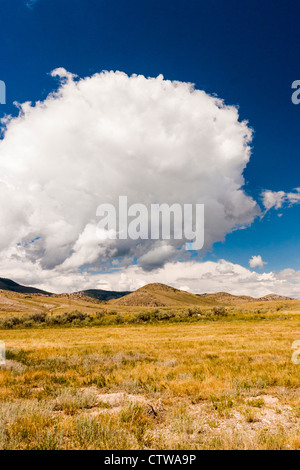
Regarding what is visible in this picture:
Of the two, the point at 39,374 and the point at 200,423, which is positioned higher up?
the point at 200,423

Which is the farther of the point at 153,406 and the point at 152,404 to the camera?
the point at 152,404

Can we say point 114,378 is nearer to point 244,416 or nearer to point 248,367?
point 244,416

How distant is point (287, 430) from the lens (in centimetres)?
579

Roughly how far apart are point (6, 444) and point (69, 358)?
11006 mm

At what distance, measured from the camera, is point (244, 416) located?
6.62m

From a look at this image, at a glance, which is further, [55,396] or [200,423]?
[55,396]

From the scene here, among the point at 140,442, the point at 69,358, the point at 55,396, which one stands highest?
the point at 140,442
